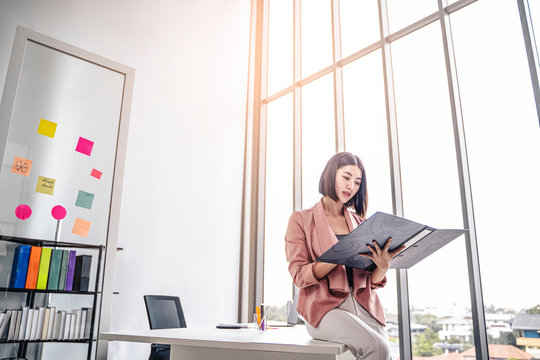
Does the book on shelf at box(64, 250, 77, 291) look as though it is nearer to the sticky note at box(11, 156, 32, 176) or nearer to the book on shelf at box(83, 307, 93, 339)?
the book on shelf at box(83, 307, 93, 339)

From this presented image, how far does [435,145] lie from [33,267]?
284cm

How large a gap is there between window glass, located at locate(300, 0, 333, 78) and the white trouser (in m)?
3.18

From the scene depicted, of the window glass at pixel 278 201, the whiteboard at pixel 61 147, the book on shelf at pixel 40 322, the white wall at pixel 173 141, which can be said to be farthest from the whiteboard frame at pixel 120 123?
the window glass at pixel 278 201

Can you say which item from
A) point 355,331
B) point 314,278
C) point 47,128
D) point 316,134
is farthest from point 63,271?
point 316,134

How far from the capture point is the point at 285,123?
462cm

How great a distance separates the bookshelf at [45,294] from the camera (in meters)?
2.40

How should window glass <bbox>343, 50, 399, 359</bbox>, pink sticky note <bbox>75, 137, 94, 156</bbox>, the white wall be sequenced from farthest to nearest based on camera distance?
1. the white wall
2. window glass <bbox>343, 50, 399, 359</bbox>
3. pink sticky note <bbox>75, 137, 94, 156</bbox>

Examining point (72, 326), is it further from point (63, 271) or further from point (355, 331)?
point (355, 331)

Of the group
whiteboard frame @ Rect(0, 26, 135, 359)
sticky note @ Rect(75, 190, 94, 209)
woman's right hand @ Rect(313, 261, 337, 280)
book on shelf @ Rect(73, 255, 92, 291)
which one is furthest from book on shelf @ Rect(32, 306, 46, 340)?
woman's right hand @ Rect(313, 261, 337, 280)

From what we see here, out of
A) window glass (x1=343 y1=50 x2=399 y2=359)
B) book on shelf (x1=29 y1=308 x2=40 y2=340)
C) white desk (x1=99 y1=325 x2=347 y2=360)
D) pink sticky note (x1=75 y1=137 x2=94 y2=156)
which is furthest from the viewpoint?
window glass (x1=343 y1=50 x2=399 y2=359)

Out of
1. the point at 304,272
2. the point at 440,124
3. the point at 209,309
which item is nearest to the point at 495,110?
the point at 440,124

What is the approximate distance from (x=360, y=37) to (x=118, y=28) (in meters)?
2.26

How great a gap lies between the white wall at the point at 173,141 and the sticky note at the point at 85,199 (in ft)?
2.85

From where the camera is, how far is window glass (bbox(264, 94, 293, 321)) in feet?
13.7
